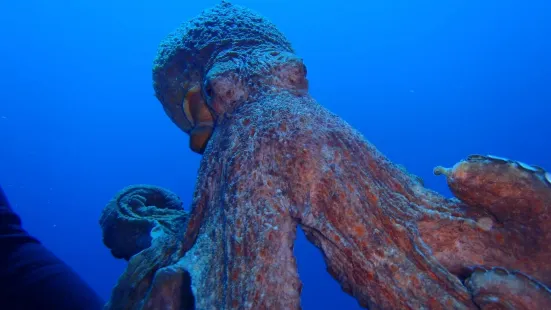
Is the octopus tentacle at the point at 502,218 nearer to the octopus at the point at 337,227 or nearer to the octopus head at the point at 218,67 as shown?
the octopus at the point at 337,227

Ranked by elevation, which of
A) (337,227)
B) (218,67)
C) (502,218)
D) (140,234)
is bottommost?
(140,234)

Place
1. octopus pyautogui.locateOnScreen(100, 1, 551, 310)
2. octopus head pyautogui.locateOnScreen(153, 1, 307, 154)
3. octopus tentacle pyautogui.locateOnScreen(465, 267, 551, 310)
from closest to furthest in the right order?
octopus tentacle pyautogui.locateOnScreen(465, 267, 551, 310)
octopus pyautogui.locateOnScreen(100, 1, 551, 310)
octopus head pyautogui.locateOnScreen(153, 1, 307, 154)

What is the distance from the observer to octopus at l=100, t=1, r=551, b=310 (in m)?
1.65

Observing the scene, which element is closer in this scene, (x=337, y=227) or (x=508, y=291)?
(x=508, y=291)

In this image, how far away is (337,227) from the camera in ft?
5.93

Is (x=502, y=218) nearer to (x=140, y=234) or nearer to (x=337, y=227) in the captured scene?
(x=337, y=227)

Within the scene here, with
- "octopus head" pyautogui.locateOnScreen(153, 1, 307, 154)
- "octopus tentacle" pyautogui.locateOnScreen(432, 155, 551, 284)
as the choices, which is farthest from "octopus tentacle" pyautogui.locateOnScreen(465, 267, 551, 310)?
"octopus head" pyautogui.locateOnScreen(153, 1, 307, 154)

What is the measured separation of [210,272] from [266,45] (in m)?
1.92

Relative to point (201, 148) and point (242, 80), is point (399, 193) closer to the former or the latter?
point (242, 80)

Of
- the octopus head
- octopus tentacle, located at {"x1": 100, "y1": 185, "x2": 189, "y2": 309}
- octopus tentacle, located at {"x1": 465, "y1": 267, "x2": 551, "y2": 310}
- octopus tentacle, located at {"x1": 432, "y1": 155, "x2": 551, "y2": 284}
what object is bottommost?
octopus tentacle, located at {"x1": 100, "y1": 185, "x2": 189, "y2": 309}

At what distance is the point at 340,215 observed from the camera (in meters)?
1.81

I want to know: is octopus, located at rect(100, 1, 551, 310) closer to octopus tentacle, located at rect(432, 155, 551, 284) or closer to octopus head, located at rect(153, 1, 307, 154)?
octopus tentacle, located at rect(432, 155, 551, 284)

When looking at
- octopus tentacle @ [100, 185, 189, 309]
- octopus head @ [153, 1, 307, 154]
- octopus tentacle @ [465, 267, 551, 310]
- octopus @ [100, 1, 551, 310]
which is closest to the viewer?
octopus tentacle @ [465, 267, 551, 310]

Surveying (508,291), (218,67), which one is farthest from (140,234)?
(508,291)
